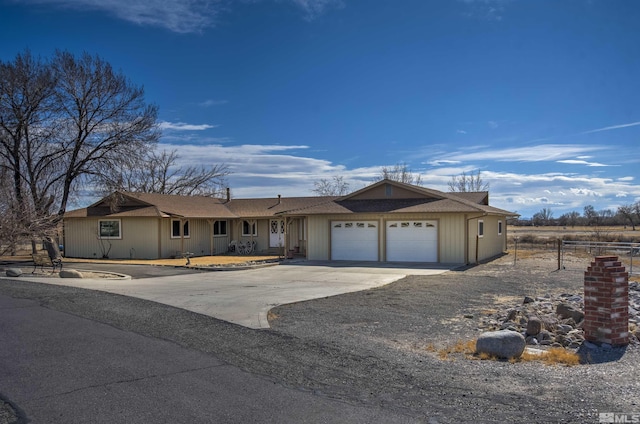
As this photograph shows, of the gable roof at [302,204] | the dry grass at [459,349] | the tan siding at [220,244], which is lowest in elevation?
the dry grass at [459,349]

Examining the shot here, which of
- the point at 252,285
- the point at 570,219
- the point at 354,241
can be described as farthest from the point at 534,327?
the point at 570,219

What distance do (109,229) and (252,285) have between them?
16.5m

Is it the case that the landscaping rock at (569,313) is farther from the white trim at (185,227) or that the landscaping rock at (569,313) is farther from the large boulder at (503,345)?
the white trim at (185,227)

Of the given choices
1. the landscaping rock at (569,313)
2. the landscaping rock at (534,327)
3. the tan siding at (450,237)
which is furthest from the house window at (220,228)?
the landscaping rock at (534,327)

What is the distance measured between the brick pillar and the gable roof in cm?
1436

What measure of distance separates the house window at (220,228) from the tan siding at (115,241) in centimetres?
479

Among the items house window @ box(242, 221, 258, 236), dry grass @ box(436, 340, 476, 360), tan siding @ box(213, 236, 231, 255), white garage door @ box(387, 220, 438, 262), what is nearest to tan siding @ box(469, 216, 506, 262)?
white garage door @ box(387, 220, 438, 262)

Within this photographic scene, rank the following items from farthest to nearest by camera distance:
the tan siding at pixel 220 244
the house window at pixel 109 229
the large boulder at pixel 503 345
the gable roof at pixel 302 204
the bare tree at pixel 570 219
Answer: the bare tree at pixel 570 219
the tan siding at pixel 220 244
the house window at pixel 109 229
the gable roof at pixel 302 204
the large boulder at pixel 503 345

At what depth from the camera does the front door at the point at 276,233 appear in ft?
105

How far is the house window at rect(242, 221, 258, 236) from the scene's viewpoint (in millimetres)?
33156

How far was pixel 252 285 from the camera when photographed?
52.3ft

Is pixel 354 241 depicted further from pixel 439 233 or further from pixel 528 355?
pixel 528 355

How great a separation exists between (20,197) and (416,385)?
1016 inches

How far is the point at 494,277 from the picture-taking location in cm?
1816
